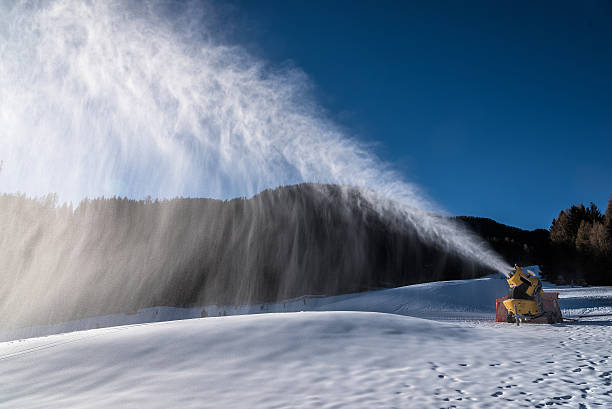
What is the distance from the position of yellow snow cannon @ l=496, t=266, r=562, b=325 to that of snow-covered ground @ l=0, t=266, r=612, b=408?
9.34 feet

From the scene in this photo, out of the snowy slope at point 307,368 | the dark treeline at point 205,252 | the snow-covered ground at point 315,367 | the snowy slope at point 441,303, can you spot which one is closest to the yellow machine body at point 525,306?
the snow-covered ground at point 315,367

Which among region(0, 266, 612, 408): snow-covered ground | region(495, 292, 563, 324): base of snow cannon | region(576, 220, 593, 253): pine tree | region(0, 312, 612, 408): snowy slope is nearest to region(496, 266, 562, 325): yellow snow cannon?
region(495, 292, 563, 324): base of snow cannon

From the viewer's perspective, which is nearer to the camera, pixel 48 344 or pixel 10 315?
pixel 48 344

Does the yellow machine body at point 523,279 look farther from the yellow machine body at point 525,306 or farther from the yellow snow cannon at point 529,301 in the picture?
the yellow machine body at point 525,306

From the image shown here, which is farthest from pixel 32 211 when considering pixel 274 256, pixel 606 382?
pixel 606 382

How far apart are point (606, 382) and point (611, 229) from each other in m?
43.5

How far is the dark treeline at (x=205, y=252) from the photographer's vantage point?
34.5 m

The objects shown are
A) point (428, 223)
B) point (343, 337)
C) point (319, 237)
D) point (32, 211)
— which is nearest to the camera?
point (343, 337)

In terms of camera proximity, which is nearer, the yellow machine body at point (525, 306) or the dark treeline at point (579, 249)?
the yellow machine body at point (525, 306)

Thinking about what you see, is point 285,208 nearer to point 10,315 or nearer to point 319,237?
point 319,237

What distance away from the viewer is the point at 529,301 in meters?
11.4

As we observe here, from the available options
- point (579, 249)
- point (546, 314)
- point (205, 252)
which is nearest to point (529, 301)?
point (546, 314)

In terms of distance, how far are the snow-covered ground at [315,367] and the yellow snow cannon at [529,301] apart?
285 cm

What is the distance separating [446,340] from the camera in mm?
→ 7094
